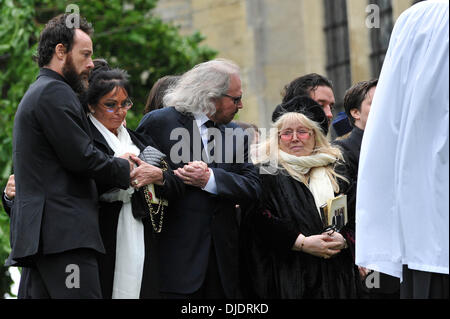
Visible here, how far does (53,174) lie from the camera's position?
564 cm

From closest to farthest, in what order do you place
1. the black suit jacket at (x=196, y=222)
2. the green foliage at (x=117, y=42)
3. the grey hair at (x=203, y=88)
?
the black suit jacket at (x=196, y=222) → the grey hair at (x=203, y=88) → the green foliage at (x=117, y=42)

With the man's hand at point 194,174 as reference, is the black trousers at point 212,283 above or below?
below

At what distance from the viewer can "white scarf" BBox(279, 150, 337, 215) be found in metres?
6.86

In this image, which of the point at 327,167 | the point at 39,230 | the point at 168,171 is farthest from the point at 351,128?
the point at 39,230

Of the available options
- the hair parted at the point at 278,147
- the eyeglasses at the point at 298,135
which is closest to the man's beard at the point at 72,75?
the hair parted at the point at 278,147

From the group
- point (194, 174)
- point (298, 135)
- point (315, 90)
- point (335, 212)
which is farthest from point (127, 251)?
point (315, 90)

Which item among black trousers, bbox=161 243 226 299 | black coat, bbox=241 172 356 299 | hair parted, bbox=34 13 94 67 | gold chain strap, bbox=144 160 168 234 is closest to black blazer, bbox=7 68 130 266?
hair parted, bbox=34 13 94 67

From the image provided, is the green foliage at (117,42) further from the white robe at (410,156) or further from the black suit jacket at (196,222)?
the white robe at (410,156)

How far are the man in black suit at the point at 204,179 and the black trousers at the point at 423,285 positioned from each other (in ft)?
6.92

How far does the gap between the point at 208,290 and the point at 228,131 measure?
1055 millimetres

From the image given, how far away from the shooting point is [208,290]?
6.43 metres

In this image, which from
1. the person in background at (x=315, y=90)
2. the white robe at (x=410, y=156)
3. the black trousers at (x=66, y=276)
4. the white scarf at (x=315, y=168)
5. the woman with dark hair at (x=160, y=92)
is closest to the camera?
the white robe at (x=410, y=156)

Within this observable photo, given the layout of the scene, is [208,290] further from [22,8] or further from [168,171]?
[22,8]

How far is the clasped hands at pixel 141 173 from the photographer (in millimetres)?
6094
